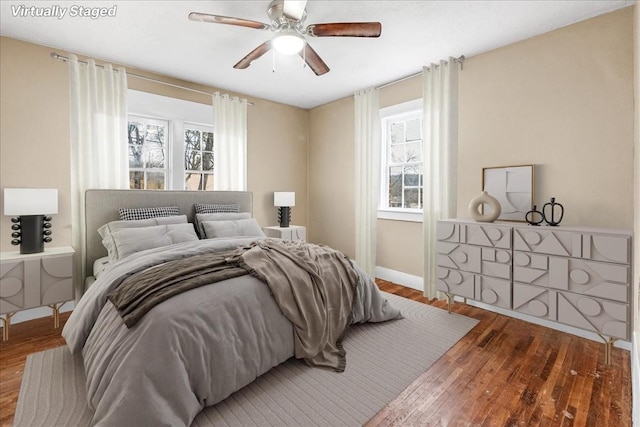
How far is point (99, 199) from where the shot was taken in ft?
10.4

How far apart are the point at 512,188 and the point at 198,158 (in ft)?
12.1

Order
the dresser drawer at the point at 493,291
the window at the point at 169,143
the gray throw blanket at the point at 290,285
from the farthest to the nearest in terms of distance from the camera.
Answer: the window at the point at 169,143, the dresser drawer at the point at 493,291, the gray throw blanket at the point at 290,285

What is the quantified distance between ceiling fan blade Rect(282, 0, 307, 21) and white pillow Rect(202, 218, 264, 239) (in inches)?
84.2

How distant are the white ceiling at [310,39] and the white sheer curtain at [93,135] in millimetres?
245

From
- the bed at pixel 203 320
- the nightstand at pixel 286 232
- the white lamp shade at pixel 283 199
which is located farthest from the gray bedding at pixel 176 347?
the white lamp shade at pixel 283 199

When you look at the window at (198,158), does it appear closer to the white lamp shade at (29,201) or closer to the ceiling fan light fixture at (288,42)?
the white lamp shade at (29,201)

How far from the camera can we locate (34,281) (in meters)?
2.64

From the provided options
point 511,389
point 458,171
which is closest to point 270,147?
point 458,171

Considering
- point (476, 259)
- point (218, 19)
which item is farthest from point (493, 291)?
point (218, 19)

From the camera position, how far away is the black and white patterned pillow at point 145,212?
10.5 ft

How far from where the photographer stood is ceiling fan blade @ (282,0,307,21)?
79.3 inches

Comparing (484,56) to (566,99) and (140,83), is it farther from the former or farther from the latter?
Result: (140,83)

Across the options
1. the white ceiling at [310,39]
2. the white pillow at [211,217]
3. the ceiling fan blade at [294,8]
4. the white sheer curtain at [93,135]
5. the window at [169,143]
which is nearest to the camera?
the ceiling fan blade at [294,8]

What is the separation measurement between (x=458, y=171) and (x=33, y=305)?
13.7 ft
